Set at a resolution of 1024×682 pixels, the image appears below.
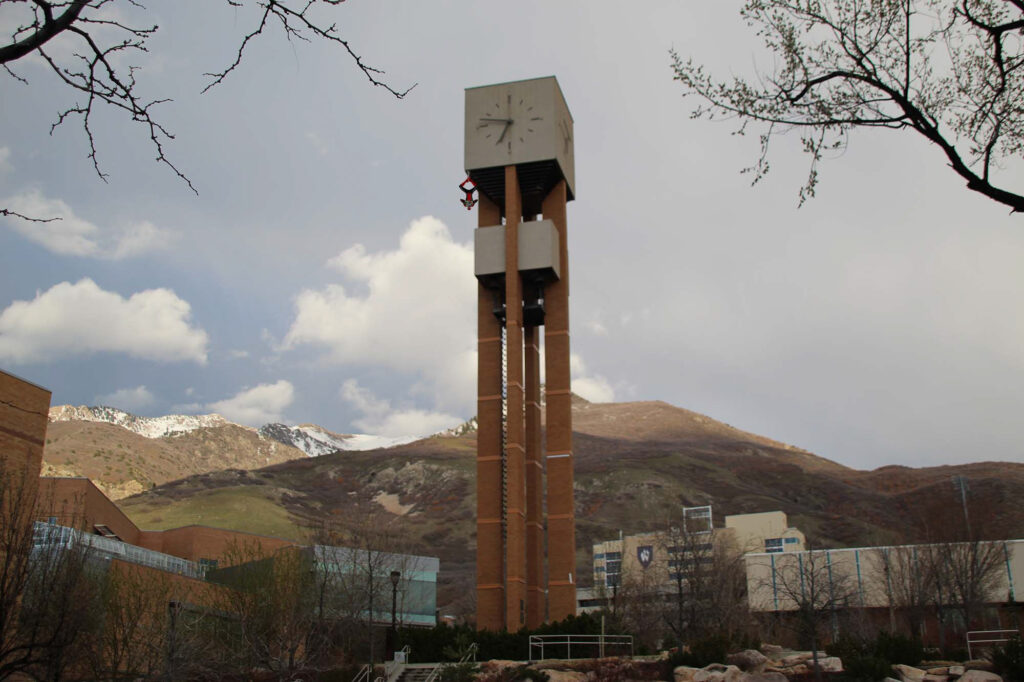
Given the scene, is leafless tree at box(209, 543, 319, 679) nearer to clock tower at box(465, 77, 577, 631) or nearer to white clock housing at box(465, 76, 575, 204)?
clock tower at box(465, 77, 577, 631)

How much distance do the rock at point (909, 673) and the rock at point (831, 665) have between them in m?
1.89

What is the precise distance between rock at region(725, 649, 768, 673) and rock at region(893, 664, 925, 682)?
4.61 metres

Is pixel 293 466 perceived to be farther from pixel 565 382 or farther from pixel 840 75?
pixel 840 75

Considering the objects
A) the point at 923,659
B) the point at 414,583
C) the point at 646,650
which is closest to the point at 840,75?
the point at 923,659

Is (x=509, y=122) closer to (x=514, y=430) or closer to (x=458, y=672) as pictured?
(x=514, y=430)

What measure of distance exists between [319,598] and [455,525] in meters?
96.1

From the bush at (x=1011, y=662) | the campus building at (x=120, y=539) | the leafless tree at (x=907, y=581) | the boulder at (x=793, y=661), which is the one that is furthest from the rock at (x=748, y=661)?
the leafless tree at (x=907, y=581)

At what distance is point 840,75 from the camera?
37.1ft

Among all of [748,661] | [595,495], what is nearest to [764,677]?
[748,661]

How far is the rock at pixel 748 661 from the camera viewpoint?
35.7 meters

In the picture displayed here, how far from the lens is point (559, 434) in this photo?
47.4 m

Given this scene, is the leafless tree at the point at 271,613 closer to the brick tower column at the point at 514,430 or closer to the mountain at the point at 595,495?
the brick tower column at the point at 514,430

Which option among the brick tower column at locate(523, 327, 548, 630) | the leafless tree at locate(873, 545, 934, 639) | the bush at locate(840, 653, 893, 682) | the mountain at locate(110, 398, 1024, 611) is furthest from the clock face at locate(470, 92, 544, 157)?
the mountain at locate(110, 398, 1024, 611)

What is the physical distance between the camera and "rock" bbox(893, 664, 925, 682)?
32.1m
